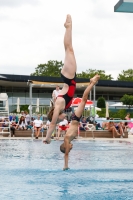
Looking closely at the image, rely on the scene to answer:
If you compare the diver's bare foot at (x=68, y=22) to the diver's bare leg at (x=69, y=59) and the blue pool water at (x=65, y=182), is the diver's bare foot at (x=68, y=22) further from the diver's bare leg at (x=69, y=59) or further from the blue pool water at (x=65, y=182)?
the blue pool water at (x=65, y=182)

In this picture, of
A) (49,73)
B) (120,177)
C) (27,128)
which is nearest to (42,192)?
(120,177)

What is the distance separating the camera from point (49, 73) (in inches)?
3418

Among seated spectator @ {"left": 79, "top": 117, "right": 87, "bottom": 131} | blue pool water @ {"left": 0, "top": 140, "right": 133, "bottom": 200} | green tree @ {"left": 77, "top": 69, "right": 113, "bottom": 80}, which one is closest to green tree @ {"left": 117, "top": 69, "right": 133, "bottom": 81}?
green tree @ {"left": 77, "top": 69, "right": 113, "bottom": 80}

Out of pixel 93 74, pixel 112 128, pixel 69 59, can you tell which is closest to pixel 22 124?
pixel 112 128

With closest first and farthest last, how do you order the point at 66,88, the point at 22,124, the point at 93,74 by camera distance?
the point at 66,88 → the point at 22,124 → the point at 93,74

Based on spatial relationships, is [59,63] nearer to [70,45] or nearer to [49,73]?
[49,73]

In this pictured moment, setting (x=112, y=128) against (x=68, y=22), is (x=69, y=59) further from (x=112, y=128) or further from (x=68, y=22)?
(x=112, y=128)

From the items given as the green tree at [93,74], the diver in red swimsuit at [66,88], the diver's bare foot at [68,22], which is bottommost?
the diver in red swimsuit at [66,88]

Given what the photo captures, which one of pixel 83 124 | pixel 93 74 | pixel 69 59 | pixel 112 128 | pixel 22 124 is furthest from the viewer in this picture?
pixel 93 74

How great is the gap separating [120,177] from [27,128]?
17071mm

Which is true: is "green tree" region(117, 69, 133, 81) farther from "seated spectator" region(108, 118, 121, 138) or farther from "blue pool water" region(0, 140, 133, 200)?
"blue pool water" region(0, 140, 133, 200)

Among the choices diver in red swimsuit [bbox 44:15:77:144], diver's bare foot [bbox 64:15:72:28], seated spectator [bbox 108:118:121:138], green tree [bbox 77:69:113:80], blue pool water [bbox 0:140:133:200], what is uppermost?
green tree [bbox 77:69:113:80]

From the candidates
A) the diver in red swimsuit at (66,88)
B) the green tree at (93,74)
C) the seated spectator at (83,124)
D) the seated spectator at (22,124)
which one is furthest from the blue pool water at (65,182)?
the green tree at (93,74)

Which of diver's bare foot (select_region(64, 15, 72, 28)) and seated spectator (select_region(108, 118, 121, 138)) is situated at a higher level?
diver's bare foot (select_region(64, 15, 72, 28))
